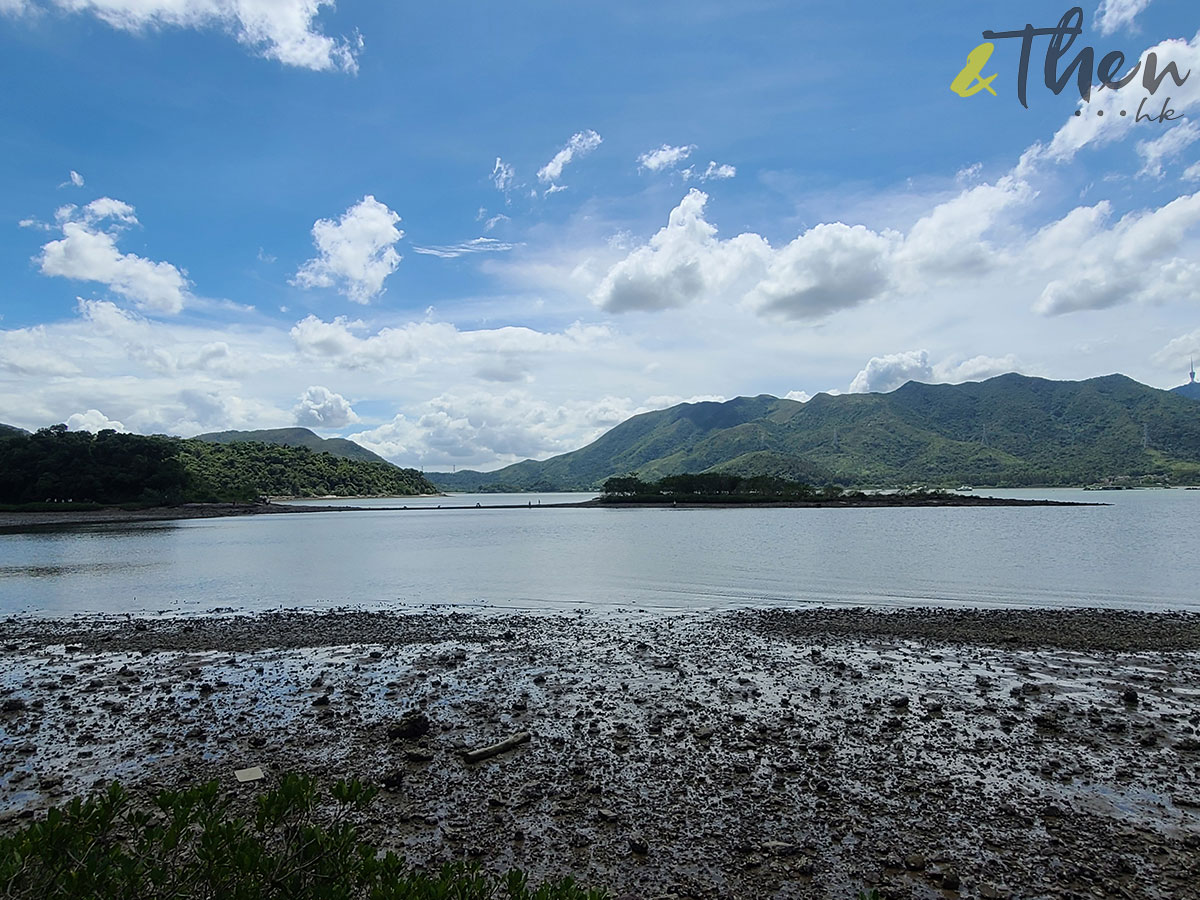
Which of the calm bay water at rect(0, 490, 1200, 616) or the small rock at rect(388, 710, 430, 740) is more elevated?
the small rock at rect(388, 710, 430, 740)

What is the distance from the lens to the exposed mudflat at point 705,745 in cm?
802

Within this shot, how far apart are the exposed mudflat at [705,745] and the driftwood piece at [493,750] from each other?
0.16 meters

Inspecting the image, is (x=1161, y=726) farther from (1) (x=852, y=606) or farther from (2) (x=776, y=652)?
(1) (x=852, y=606)

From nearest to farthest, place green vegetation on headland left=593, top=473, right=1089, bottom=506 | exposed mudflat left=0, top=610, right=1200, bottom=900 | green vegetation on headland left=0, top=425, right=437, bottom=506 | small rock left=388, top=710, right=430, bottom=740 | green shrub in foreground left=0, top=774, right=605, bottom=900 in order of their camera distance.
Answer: green shrub in foreground left=0, top=774, right=605, bottom=900 → exposed mudflat left=0, top=610, right=1200, bottom=900 → small rock left=388, top=710, right=430, bottom=740 → green vegetation on headland left=0, top=425, right=437, bottom=506 → green vegetation on headland left=593, top=473, right=1089, bottom=506

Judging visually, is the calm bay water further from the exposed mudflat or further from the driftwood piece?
the driftwood piece

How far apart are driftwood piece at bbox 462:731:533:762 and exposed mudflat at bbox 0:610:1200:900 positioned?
0.16 meters

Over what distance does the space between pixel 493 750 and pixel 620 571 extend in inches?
1166

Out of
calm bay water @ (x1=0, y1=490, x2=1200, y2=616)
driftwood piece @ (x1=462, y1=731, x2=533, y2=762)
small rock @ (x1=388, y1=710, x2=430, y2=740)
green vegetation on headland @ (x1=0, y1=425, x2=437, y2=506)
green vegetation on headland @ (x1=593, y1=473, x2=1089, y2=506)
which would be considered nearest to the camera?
driftwood piece @ (x1=462, y1=731, x2=533, y2=762)

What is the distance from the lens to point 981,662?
55.7ft

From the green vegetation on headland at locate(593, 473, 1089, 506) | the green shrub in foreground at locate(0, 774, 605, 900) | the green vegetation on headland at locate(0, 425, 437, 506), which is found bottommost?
the green vegetation on headland at locate(593, 473, 1089, 506)

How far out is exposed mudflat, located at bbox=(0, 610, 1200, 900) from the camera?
802cm

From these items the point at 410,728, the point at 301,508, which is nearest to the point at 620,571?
the point at 410,728

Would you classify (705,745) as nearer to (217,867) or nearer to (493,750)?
(493,750)

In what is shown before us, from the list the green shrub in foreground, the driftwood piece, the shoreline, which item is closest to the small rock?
the driftwood piece
